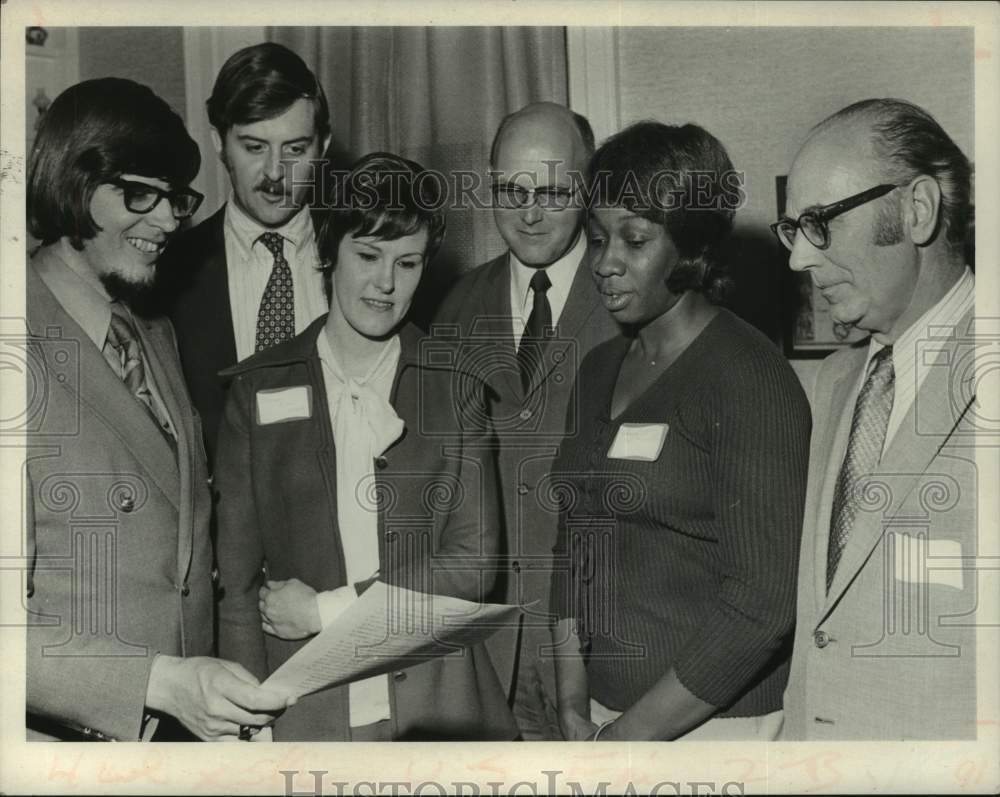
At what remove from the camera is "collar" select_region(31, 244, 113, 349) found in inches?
96.4

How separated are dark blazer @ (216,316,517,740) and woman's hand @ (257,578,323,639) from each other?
2 centimetres

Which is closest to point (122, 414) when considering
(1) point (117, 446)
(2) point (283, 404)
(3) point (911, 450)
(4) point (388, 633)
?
(1) point (117, 446)

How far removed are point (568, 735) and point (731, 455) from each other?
2.45 feet

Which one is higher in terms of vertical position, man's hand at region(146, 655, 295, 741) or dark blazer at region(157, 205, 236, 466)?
dark blazer at region(157, 205, 236, 466)

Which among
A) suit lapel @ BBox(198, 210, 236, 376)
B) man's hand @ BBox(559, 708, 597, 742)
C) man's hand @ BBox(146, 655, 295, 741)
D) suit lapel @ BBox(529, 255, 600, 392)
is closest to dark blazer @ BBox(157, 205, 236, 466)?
suit lapel @ BBox(198, 210, 236, 376)

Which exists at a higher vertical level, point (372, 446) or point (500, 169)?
point (500, 169)

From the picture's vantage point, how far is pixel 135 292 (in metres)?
2.46

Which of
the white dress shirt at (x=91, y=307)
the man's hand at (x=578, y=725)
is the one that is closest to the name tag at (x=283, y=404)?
the white dress shirt at (x=91, y=307)

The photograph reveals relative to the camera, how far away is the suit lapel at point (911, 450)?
2428 mm

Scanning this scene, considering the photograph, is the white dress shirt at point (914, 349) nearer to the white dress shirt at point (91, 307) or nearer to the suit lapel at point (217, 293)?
the suit lapel at point (217, 293)

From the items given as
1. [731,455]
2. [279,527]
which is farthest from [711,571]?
[279,527]

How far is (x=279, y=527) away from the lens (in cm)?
243

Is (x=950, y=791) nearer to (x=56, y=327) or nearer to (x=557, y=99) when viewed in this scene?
(x=557, y=99)

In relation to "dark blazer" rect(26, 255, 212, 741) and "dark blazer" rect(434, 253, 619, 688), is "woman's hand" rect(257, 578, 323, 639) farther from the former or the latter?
"dark blazer" rect(434, 253, 619, 688)
